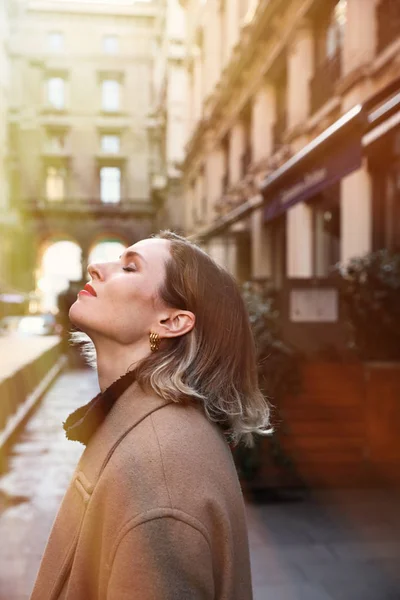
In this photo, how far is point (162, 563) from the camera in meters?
1.31

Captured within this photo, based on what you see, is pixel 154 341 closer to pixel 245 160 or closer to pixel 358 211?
pixel 358 211

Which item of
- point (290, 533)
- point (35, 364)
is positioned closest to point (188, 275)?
point (290, 533)

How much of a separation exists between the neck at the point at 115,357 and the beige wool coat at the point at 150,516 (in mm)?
110

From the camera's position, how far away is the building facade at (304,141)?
316 inches

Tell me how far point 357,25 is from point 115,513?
1162 centimetres

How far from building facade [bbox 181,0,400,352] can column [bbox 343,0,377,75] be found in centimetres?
2

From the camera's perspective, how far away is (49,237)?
5050cm

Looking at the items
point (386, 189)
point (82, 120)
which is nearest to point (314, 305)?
point (386, 189)

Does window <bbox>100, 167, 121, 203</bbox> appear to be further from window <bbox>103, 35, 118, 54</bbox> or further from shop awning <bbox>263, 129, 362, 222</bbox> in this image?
shop awning <bbox>263, 129, 362, 222</bbox>

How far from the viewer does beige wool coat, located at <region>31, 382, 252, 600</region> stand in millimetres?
1328

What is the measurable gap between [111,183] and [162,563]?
51.3 m

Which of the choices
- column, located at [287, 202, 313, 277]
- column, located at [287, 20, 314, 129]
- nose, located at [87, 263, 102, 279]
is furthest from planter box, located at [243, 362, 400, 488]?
column, located at [287, 20, 314, 129]

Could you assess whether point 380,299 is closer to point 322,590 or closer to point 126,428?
point 322,590

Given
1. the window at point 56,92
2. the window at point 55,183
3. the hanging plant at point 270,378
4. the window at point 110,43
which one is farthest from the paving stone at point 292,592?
the window at point 110,43
